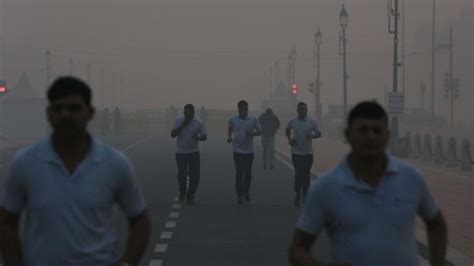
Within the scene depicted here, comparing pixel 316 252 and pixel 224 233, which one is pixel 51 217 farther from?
pixel 224 233

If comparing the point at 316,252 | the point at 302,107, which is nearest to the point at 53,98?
the point at 316,252

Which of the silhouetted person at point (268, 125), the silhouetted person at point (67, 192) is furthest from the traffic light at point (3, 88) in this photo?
the silhouetted person at point (67, 192)

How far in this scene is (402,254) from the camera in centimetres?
509

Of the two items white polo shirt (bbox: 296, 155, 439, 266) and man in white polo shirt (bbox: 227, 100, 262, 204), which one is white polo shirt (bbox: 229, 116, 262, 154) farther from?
white polo shirt (bbox: 296, 155, 439, 266)

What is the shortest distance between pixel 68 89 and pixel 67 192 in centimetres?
44

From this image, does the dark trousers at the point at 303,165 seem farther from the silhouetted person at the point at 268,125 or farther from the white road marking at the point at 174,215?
the silhouetted person at the point at 268,125

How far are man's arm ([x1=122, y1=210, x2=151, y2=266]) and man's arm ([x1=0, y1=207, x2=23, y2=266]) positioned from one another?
1.51 feet

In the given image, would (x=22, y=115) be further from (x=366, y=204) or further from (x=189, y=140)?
(x=366, y=204)

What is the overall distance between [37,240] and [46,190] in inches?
8.4

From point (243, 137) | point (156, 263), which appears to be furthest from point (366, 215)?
point (243, 137)

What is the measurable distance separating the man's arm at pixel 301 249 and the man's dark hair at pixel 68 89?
107 centimetres

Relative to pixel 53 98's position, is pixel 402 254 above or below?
below

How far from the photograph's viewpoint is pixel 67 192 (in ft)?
16.7

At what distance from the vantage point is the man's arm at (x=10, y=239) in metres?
5.20
